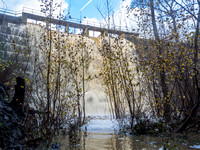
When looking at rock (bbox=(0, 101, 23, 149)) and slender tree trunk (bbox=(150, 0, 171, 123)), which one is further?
slender tree trunk (bbox=(150, 0, 171, 123))

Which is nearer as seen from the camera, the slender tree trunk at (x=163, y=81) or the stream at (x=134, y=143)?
the stream at (x=134, y=143)

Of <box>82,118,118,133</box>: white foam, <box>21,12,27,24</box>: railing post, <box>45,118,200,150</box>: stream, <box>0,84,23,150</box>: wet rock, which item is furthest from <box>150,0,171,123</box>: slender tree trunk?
<box>21,12,27,24</box>: railing post

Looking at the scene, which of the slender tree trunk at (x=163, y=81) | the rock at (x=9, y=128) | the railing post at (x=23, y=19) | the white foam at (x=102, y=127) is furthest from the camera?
the railing post at (x=23, y=19)

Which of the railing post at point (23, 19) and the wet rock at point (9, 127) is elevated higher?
the railing post at point (23, 19)

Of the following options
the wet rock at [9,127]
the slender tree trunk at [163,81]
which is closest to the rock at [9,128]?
the wet rock at [9,127]

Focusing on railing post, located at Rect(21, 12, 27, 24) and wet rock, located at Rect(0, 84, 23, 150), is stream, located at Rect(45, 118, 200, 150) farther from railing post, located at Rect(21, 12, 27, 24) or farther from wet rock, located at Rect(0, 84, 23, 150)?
railing post, located at Rect(21, 12, 27, 24)

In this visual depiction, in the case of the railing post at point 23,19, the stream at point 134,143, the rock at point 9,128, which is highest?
the railing post at point 23,19

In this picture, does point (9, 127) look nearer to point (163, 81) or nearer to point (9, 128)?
point (9, 128)

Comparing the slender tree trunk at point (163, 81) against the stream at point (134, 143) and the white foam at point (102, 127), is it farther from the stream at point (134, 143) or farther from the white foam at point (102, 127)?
the white foam at point (102, 127)

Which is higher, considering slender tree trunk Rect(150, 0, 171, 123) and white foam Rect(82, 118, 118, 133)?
slender tree trunk Rect(150, 0, 171, 123)

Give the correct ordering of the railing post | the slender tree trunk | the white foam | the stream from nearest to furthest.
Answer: the stream → the slender tree trunk → the white foam → the railing post

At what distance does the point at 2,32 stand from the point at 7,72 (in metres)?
12.8

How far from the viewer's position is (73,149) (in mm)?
3066

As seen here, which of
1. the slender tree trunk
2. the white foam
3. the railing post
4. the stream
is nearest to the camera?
the stream
